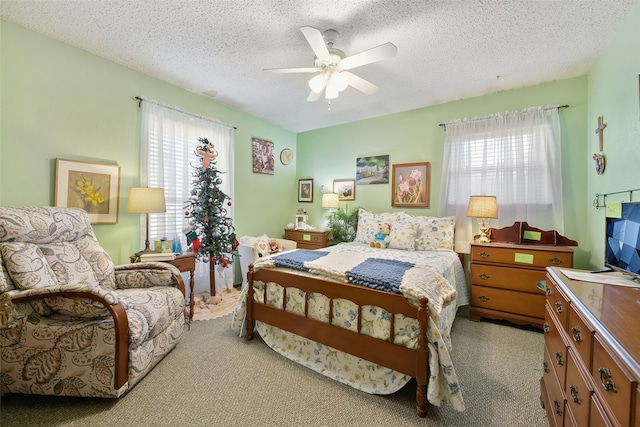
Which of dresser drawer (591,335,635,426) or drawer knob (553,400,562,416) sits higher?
dresser drawer (591,335,635,426)

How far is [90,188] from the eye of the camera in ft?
8.10

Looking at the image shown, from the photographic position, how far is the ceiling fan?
1780 millimetres

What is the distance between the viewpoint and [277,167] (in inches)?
180

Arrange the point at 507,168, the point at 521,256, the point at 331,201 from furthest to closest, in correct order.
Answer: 1. the point at 331,201
2. the point at 507,168
3. the point at 521,256

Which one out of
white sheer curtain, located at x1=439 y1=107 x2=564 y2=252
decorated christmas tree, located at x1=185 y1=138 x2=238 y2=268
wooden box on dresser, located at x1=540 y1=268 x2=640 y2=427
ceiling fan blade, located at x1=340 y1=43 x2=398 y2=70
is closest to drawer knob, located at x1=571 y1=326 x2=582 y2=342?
wooden box on dresser, located at x1=540 y1=268 x2=640 y2=427

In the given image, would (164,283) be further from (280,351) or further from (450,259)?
(450,259)

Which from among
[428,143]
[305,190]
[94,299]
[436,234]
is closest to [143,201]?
[94,299]

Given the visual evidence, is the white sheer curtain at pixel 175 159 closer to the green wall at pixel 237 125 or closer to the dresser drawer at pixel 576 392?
the green wall at pixel 237 125

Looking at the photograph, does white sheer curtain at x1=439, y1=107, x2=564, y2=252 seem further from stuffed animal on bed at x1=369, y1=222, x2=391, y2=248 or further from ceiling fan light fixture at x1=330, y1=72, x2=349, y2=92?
ceiling fan light fixture at x1=330, y1=72, x2=349, y2=92

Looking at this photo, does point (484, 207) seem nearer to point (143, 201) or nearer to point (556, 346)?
point (556, 346)

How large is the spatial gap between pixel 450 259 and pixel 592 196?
1509mm

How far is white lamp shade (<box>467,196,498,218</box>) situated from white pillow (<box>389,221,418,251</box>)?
0.67 m

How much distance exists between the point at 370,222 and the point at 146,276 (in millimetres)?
2706

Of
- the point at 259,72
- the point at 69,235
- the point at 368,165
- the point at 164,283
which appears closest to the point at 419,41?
the point at 259,72
